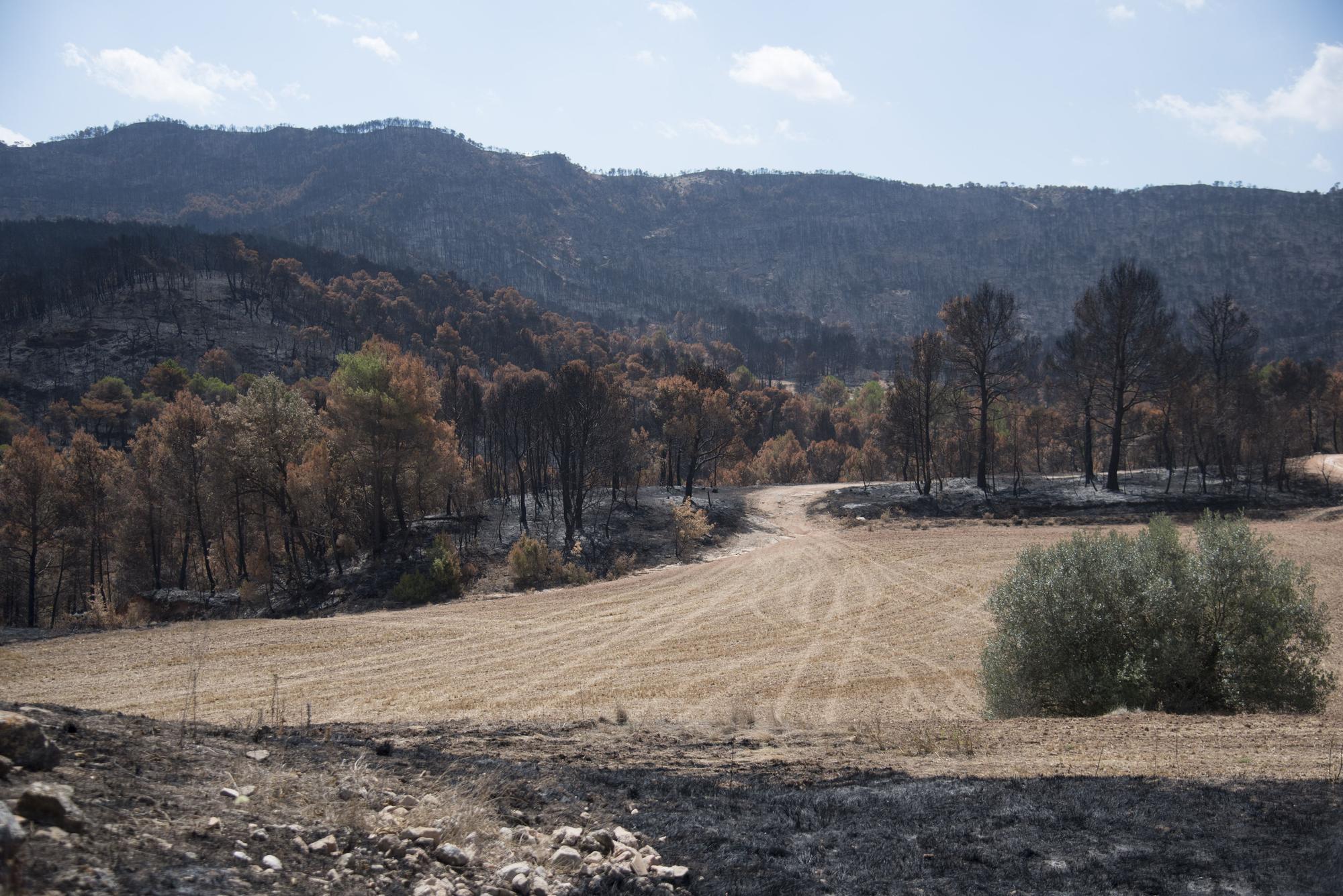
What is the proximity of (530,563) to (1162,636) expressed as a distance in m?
23.5

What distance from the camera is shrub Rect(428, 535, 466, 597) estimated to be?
30172 mm

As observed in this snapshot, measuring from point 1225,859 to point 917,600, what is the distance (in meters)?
20.1

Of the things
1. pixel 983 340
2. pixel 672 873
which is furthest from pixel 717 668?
pixel 983 340

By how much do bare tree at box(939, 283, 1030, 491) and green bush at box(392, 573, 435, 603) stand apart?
33.8m

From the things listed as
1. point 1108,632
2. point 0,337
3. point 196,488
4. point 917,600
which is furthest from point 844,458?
point 0,337

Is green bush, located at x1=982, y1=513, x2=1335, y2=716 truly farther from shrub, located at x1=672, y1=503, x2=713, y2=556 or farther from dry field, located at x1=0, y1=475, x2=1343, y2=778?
shrub, located at x1=672, y1=503, x2=713, y2=556

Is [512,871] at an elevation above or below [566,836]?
above

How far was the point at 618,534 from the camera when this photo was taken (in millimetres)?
37719

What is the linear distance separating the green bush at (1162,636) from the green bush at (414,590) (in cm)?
2237

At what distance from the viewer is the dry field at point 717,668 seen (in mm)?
10031

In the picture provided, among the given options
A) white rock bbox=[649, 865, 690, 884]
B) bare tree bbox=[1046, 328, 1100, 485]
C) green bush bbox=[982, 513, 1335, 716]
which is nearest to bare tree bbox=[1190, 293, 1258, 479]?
bare tree bbox=[1046, 328, 1100, 485]

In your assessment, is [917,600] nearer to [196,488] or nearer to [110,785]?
[110,785]

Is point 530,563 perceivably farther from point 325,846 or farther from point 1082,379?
point 1082,379

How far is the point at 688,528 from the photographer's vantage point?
3659 cm
